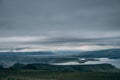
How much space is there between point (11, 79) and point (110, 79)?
49226 millimetres

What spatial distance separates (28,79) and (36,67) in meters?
73.8

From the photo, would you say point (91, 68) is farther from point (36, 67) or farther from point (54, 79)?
point (54, 79)

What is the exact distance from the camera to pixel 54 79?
12375 centimetres

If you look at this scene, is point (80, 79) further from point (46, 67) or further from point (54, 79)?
point (46, 67)

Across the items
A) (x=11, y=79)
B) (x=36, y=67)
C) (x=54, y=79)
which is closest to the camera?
(x=11, y=79)

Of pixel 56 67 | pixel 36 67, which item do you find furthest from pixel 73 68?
pixel 36 67

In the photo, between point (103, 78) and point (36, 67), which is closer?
point (103, 78)

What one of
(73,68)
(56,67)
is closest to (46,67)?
(56,67)

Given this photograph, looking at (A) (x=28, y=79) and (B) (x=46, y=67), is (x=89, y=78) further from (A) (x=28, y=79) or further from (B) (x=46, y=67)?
(B) (x=46, y=67)

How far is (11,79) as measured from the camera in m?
116

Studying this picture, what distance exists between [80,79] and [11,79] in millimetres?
35419

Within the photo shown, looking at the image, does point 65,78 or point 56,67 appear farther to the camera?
point 56,67

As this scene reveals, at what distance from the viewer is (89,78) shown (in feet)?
427

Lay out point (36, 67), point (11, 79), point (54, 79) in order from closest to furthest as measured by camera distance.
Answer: point (11, 79)
point (54, 79)
point (36, 67)
